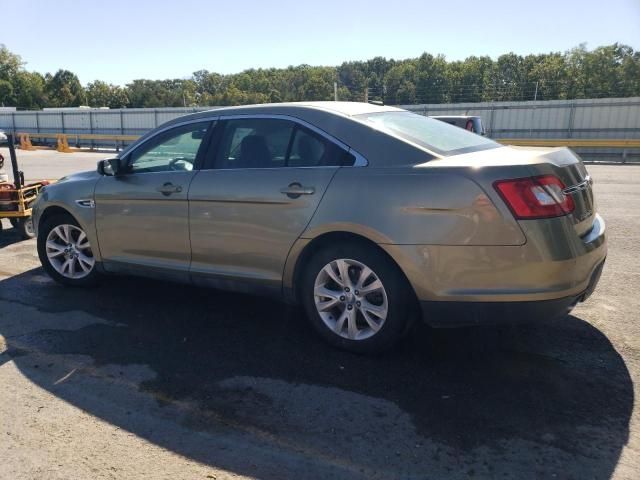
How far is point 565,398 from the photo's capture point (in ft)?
10.4

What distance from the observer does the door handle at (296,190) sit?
378cm

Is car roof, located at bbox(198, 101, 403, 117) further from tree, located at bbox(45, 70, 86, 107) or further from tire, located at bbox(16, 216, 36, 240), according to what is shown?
tree, located at bbox(45, 70, 86, 107)

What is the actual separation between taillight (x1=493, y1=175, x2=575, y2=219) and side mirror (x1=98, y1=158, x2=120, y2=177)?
3.25 m

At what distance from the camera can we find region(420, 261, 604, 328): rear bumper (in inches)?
128

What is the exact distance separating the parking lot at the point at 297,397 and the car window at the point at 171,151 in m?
1.22

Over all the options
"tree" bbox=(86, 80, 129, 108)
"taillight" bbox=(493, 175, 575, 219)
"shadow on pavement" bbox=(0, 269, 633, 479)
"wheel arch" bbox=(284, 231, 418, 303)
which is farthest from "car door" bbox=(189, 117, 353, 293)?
"tree" bbox=(86, 80, 129, 108)

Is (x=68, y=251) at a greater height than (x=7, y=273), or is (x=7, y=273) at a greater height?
(x=68, y=251)

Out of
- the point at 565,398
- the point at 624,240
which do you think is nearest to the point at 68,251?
the point at 565,398

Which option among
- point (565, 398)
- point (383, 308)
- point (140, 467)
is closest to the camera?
point (140, 467)

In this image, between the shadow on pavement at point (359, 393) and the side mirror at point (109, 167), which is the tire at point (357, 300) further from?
the side mirror at point (109, 167)

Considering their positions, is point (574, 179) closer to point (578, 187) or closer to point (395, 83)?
point (578, 187)

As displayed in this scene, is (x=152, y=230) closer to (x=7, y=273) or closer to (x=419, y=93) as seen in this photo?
(x=7, y=273)

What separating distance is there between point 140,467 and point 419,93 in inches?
2873

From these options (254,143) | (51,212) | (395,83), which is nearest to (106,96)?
(395,83)
